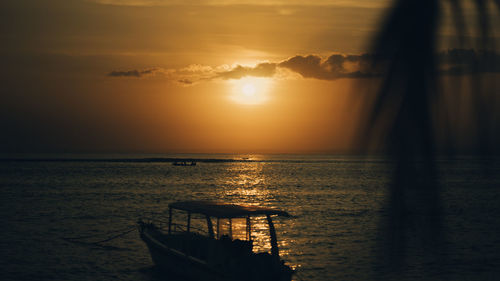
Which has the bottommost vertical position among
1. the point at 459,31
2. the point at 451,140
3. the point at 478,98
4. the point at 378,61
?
the point at 451,140

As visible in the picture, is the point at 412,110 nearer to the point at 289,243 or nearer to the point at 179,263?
the point at 179,263

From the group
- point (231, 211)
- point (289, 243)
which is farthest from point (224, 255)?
point (289, 243)

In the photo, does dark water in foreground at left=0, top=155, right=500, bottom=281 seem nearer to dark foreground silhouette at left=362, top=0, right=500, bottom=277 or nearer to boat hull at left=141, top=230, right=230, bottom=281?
dark foreground silhouette at left=362, top=0, right=500, bottom=277

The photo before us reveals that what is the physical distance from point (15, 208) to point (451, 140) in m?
70.1

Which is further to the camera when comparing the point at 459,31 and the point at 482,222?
the point at 482,222

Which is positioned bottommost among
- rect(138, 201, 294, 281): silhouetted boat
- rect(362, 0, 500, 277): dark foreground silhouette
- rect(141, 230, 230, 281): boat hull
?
rect(141, 230, 230, 281): boat hull

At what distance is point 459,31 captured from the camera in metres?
3.18

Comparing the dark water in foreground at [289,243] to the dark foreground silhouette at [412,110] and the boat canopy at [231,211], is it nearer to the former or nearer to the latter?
the dark foreground silhouette at [412,110]

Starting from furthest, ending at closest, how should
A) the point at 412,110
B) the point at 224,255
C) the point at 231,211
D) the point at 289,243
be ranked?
the point at 289,243 → the point at 231,211 → the point at 224,255 → the point at 412,110

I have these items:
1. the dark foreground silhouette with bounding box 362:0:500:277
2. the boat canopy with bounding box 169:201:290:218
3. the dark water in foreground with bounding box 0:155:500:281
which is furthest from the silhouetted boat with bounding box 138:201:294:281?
the dark foreground silhouette with bounding box 362:0:500:277

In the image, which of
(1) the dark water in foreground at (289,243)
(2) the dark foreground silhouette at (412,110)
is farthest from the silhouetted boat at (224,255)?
(2) the dark foreground silhouette at (412,110)

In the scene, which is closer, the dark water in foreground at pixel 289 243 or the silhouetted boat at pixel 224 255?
the silhouetted boat at pixel 224 255

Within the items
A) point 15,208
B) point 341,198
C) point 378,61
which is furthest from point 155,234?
point 341,198

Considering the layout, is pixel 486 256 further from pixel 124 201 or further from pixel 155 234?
pixel 124 201
